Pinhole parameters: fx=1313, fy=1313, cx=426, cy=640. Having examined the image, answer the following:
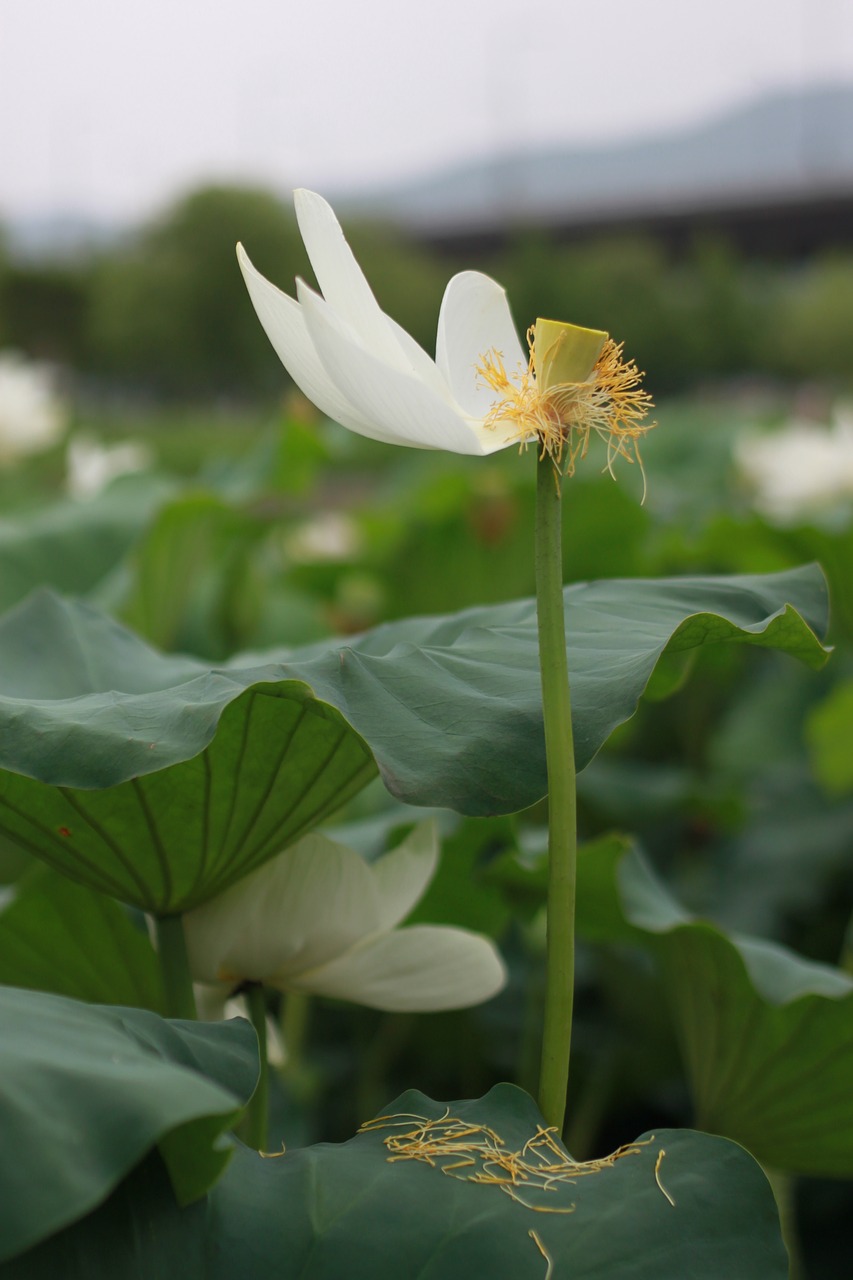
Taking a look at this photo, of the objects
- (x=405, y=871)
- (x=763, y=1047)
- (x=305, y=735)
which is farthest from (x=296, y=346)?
(x=763, y=1047)

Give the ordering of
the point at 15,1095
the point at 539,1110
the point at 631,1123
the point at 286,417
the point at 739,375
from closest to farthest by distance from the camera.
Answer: the point at 15,1095, the point at 539,1110, the point at 631,1123, the point at 286,417, the point at 739,375

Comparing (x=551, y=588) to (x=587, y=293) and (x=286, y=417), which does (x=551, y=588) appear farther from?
(x=587, y=293)

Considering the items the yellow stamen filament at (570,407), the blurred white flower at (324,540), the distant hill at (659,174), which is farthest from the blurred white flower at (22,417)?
the distant hill at (659,174)

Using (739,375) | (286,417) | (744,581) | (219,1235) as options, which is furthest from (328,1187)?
(739,375)

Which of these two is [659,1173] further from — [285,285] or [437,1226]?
[285,285]

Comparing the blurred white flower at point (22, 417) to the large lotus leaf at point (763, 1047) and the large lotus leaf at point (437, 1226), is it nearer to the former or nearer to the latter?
the large lotus leaf at point (763, 1047)

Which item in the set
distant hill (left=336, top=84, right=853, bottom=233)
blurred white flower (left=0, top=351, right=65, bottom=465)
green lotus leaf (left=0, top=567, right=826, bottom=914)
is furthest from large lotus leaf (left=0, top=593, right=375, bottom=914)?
distant hill (left=336, top=84, right=853, bottom=233)
